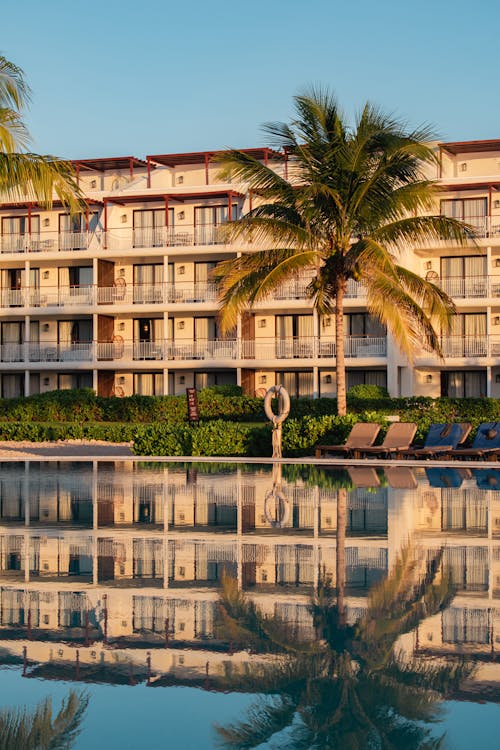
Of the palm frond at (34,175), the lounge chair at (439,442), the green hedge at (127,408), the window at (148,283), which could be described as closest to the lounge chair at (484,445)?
the lounge chair at (439,442)

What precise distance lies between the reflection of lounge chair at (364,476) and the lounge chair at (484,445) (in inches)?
109

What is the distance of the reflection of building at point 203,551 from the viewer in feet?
29.2

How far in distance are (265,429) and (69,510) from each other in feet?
41.3

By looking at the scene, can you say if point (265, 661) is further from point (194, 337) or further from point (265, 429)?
point (194, 337)

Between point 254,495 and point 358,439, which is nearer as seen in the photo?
point 254,495

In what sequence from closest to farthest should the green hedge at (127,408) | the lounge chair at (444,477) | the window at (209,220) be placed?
the lounge chair at (444,477) < the green hedge at (127,408) < the window at (209,220)

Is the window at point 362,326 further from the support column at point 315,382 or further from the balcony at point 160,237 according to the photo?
the balcony at point 160,237

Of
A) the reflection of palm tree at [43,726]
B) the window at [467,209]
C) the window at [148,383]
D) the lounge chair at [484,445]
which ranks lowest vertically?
the reflection of palm tree at [43,726]

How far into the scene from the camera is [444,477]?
22.5 meters

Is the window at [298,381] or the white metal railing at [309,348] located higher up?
the white metal railing at [309,348]

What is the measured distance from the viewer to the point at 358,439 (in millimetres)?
27141

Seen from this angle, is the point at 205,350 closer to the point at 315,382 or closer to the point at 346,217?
the point at 315,382

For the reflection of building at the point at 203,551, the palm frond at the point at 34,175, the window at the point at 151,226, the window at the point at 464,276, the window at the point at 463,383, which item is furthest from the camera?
the window at the point at 151,226

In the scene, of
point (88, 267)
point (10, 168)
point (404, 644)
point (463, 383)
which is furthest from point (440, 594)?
point (88, 267)
